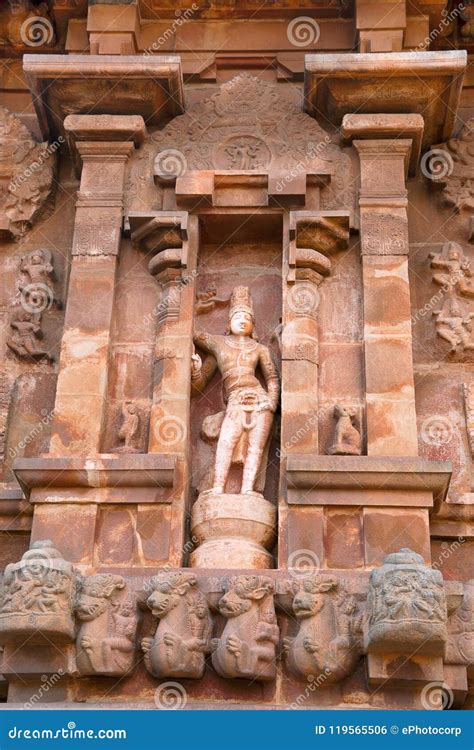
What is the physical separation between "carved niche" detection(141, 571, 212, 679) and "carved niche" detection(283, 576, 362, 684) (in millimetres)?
686

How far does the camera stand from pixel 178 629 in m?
10.9

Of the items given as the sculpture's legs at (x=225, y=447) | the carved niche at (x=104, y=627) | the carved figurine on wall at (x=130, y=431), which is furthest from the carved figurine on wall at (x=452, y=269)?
the carved niche at (x=104, y=627)

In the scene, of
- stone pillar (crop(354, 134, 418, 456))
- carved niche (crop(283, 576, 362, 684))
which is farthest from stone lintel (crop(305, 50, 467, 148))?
carved niche (crop(283, 576, 362, 684))

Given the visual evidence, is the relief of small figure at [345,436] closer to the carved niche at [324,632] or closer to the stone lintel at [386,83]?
the carved niche at [324,632]

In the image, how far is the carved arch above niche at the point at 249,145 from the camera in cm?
1355

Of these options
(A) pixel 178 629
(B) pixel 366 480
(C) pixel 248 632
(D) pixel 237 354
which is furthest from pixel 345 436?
(A) pixel 178 629

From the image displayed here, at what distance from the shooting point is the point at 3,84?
598 inches

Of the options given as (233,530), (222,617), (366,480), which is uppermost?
(366,480)

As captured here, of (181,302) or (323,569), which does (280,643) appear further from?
(181,302)

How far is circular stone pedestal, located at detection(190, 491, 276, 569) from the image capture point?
1161cm

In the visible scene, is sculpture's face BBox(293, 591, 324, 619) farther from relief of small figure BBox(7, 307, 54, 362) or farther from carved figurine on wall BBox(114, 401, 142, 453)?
relief of small figure BBox(7, 307, 54, 362)

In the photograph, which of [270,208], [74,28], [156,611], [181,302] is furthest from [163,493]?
[74,28]

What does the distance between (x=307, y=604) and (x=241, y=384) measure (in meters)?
2.56

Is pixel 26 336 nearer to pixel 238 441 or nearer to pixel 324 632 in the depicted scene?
pixel 238 441
